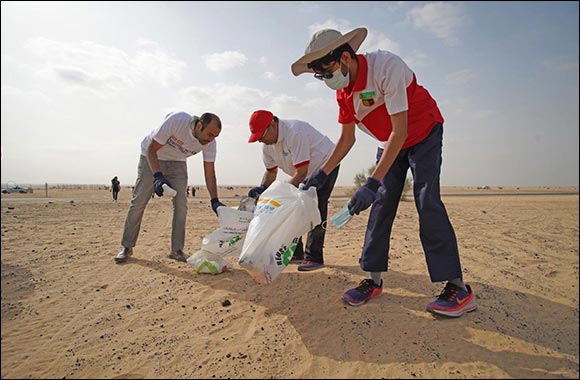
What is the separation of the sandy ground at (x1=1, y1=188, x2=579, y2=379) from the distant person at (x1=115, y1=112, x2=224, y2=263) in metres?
0.39

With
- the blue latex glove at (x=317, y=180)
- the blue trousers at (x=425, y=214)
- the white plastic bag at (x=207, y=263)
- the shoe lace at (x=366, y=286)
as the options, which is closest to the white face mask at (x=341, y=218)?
the blue trousers at (x=425, y=214)

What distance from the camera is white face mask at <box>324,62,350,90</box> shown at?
2.20m

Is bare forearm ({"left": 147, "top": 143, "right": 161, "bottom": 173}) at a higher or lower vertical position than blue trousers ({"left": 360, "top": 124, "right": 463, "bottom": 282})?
higher

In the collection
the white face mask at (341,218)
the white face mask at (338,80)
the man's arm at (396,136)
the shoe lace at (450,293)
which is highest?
the white face mask at (338,80)

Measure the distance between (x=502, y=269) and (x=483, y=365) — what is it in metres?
1.93

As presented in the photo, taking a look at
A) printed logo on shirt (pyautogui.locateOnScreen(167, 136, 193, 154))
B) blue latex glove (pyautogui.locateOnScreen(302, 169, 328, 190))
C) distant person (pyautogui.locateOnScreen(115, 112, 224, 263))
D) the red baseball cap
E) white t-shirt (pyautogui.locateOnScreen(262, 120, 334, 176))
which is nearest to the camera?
blue latex glove (pyautogui.locateOnScreen(302, 169, 328, 190))

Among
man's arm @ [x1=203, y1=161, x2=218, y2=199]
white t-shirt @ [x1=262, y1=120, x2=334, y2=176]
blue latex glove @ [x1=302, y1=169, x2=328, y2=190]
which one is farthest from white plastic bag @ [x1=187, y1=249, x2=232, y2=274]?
blue latex glove @ [x1=302, y1=169, x2=328, y2=190]

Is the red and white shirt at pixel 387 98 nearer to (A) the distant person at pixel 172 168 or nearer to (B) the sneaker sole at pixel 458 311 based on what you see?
(B) the sneaker sole at pixel 458 311

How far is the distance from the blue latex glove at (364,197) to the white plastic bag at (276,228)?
365mm

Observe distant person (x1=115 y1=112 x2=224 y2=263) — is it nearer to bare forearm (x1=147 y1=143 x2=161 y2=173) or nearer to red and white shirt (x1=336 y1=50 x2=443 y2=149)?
bare forearm (x1=147 y1=143 x2=161 y2=173)

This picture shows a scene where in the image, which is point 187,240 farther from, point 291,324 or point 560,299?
point 560,299

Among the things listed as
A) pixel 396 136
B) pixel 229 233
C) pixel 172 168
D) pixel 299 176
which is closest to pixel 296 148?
pixel 299 176

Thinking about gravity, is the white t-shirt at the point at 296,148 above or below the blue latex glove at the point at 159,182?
above

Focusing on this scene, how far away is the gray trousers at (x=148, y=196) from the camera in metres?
3.91
